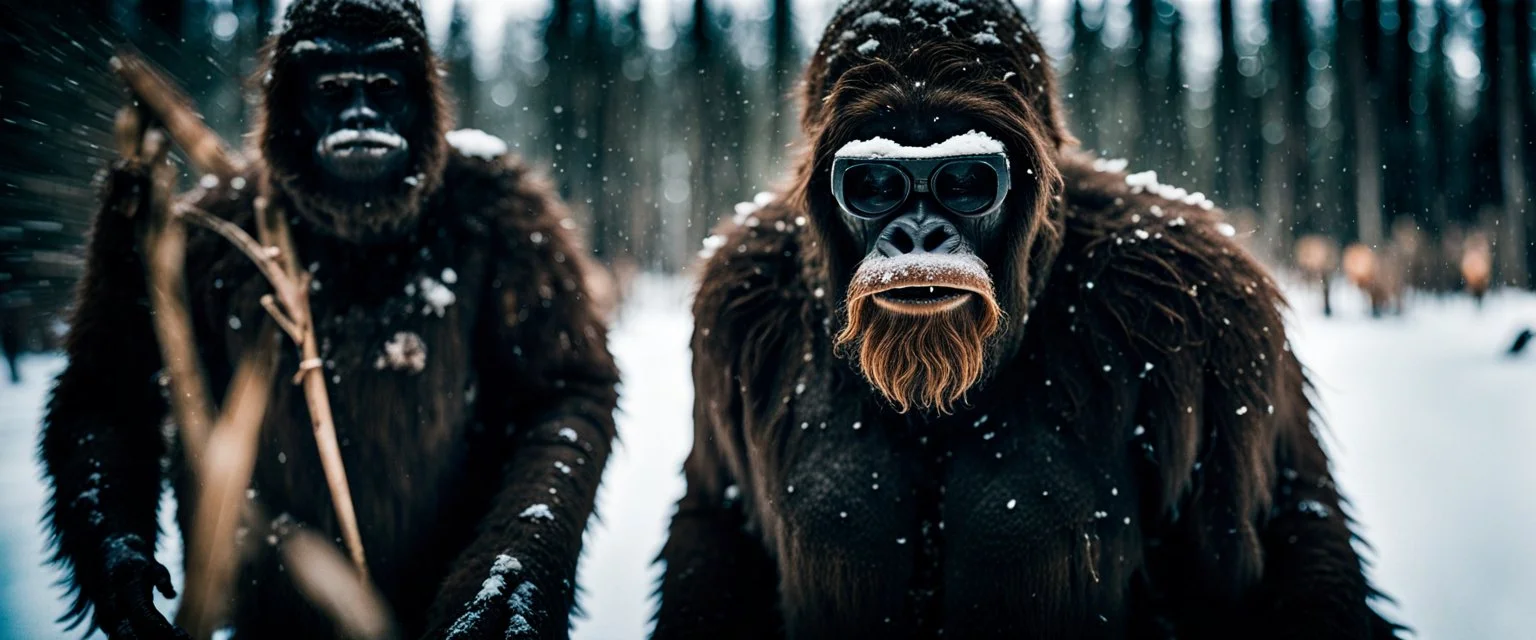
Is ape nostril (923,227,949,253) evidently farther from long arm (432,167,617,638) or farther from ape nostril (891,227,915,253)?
long arm (432,167,617,638)

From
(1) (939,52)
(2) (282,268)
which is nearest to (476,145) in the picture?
(2) (282,268)

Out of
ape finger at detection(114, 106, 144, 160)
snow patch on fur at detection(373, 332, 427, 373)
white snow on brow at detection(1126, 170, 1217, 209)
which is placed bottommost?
white snow on brow at detection(1126, 170, 1217, 209)

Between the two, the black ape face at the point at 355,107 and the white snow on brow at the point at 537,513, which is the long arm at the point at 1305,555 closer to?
the white snow on brow at the point at 537,513

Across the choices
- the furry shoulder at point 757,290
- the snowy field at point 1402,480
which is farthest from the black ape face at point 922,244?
the snowy field at point 1402,480

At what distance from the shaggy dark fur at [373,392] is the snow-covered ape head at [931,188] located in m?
1.09

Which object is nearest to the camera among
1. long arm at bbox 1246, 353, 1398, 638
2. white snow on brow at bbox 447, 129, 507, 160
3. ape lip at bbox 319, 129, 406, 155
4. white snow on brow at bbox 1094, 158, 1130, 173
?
long arm at bbox 1246, 353, 1398, 638

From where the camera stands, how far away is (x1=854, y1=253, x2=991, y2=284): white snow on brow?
1.21 metres

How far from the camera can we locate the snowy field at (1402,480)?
2641 millimetres

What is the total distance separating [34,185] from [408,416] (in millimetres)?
1182

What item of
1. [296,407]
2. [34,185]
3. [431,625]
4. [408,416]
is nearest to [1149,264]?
[431,625]

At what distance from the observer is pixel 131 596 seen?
1751 millimetres

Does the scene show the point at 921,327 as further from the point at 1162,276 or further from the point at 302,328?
the point at 302,328

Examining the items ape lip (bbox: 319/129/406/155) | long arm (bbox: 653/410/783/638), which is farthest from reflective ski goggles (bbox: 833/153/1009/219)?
ape lip (bbox: 319/129/406/155)

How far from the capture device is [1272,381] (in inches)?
62.9
